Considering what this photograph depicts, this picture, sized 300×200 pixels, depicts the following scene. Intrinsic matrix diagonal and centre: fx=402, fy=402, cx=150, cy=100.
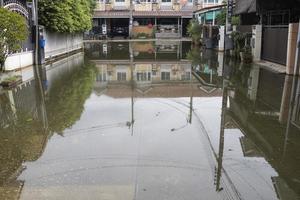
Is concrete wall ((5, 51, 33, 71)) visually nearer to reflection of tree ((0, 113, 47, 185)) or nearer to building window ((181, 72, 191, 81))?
building window ((181, 72, 191, 81))

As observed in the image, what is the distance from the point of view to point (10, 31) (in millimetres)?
15359

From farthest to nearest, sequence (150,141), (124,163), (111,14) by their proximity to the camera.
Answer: (111,14) → (150,141) → (124,163)

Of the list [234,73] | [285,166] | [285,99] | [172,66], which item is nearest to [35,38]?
[172,66]

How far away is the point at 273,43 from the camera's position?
2164cm

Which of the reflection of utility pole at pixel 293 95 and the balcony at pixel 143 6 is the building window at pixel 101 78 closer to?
the reflection of utility pole at pixel 293 95

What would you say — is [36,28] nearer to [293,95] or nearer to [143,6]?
[293,95]

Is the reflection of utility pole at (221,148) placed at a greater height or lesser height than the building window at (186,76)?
greater

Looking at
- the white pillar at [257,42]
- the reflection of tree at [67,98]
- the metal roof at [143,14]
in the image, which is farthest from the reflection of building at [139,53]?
the metal roof at [143,14]

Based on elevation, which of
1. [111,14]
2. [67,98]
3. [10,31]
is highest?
[111,14]

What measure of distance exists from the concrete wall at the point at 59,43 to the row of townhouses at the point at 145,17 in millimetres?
25050

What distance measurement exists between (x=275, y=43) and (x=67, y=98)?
42.7 feet

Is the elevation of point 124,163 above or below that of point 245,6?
below

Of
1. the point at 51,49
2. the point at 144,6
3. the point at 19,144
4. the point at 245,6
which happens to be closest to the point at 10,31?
the point at 19,144

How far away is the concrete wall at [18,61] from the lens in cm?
1852
